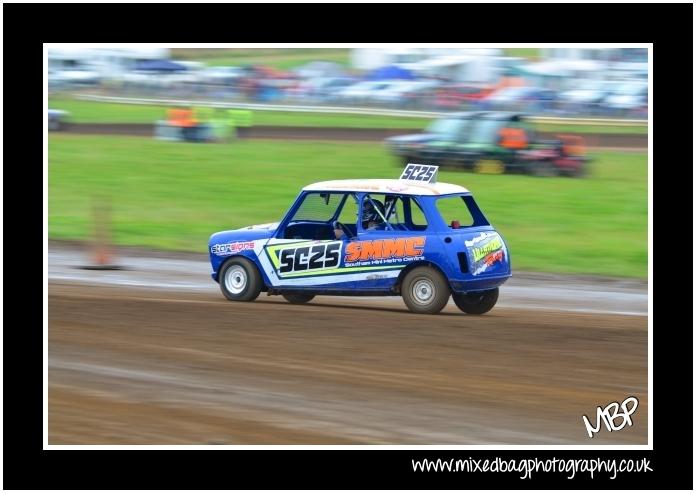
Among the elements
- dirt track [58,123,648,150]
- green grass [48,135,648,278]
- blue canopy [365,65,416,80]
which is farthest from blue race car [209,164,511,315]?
blue canopy [365,65,416,80]

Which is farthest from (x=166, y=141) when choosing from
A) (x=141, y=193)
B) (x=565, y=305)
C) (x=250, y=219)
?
(x=565, y=305)

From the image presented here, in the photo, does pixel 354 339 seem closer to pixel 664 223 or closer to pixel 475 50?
pixel 664 223

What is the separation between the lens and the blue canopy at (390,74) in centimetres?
4072

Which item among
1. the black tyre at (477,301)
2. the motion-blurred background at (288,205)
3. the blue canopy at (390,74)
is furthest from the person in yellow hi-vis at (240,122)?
the black tyre at (477,301)

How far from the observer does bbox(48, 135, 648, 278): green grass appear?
69.2 ft

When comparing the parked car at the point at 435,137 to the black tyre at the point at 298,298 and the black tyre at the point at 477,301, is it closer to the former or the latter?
the black tyre at the point at 298,298

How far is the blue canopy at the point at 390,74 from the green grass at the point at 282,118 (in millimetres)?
2895

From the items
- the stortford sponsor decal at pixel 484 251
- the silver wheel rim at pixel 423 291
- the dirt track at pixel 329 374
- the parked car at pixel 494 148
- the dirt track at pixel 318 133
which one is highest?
the dirt track at pixel 318 133

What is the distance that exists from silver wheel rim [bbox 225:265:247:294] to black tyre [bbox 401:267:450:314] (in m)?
2.24

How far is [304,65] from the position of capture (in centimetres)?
4112

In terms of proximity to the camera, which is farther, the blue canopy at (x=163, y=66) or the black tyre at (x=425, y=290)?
the blue canopy at (x=163, y=66)

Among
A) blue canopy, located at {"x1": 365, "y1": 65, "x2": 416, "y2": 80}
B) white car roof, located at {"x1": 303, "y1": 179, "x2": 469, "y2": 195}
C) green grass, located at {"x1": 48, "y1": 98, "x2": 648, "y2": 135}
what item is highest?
blue canopy, located at {"x1": 365, "y1": 65, "x2": 416, "y2": 80}

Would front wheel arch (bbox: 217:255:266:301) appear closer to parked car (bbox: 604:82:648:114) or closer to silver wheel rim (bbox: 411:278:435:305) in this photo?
silver wheel rim (bbox: 411:278:435:305)

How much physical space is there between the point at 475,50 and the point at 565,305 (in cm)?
2499
